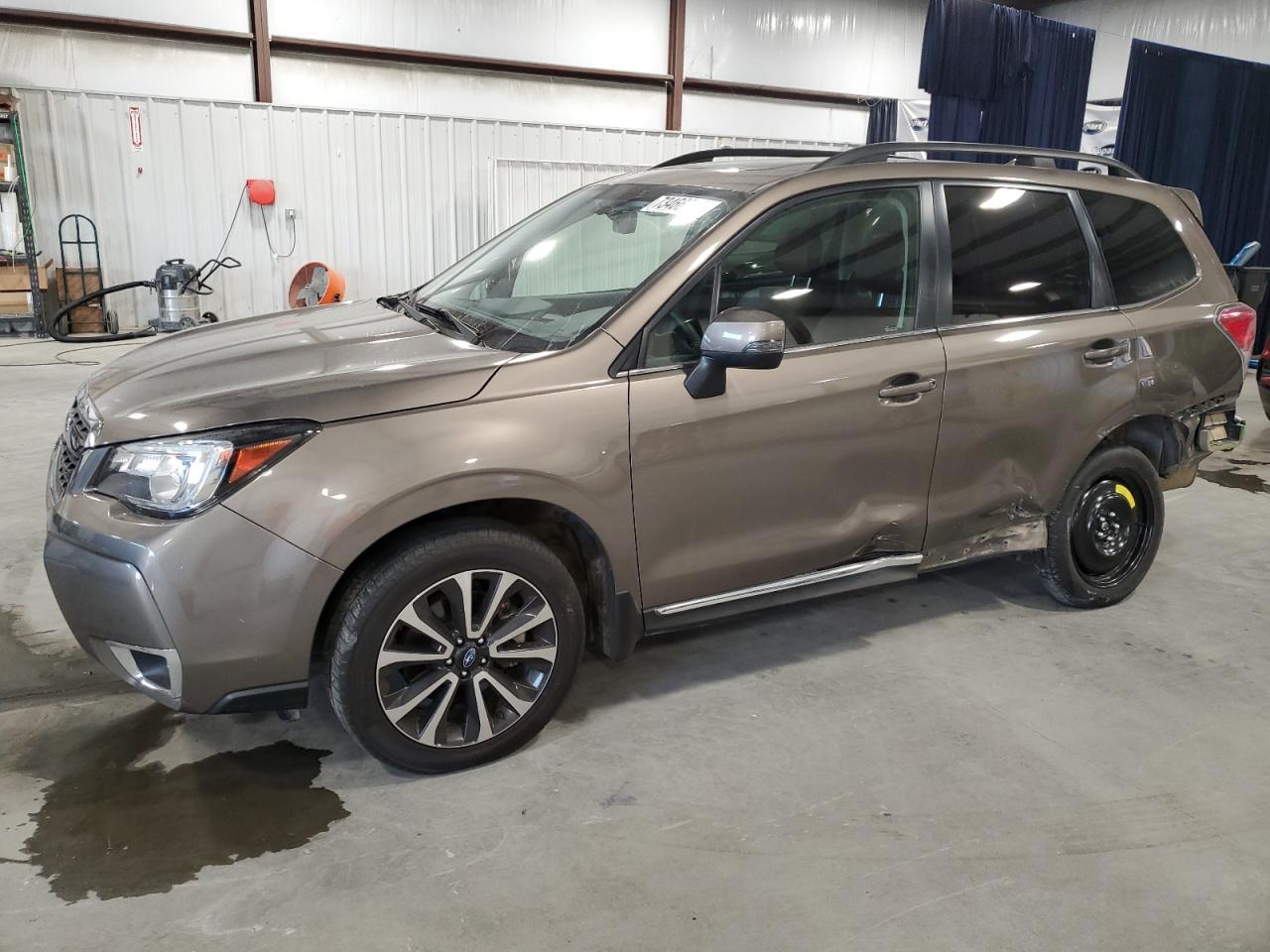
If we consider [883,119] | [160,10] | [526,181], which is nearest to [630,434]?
[526,181]

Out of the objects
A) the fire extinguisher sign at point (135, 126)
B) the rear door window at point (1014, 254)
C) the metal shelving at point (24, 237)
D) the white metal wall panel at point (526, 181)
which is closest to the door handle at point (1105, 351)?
the rear door window at point (1014, 254)

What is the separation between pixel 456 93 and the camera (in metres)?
12.0

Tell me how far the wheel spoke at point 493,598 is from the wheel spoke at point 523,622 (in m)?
0.04

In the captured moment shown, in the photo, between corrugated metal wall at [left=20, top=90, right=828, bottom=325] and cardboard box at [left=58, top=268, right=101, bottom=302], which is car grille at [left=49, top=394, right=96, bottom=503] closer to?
cardboard box at [left=58, top=268, right=101, bottom=302]

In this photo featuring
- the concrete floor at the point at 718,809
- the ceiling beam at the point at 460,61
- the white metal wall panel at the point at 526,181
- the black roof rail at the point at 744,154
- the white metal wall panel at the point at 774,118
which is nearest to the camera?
the concrete floor at the point at 718,809

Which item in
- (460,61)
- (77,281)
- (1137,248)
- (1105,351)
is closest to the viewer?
(1105,351)

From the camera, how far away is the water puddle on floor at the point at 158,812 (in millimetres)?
2189

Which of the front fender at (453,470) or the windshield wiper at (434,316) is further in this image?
the windshield wiper at (434,316)

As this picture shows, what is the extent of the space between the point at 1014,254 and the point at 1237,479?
3.45 metres

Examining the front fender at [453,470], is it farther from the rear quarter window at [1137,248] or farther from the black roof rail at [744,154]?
the rear quarter window at [1137,248]

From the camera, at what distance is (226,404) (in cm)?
229

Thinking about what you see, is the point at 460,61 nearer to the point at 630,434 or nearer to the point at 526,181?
the point at 526,181

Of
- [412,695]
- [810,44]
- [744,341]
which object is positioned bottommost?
[412,695]

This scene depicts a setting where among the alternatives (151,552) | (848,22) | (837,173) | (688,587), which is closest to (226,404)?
(151,552)
